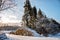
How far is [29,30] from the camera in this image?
164 inches

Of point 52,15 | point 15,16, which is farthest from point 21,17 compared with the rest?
point 52,15

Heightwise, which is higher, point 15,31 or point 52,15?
point 52,15

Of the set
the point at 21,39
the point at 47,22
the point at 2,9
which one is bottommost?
the point at 21,39

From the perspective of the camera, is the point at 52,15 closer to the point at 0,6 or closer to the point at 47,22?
the point at 47,22

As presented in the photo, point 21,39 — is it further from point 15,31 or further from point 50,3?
point 50,3

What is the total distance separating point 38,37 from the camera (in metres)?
4.07

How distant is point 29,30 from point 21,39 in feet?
0.88

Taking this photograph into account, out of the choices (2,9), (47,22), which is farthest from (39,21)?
(2,9)

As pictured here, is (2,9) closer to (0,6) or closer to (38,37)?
(0,6)

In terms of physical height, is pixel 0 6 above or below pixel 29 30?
above

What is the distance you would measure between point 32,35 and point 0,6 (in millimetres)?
919

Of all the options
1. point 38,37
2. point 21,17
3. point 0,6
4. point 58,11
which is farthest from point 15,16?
point 58,11

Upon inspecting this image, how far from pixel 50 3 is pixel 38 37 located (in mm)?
797

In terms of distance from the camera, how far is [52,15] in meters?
4.19
